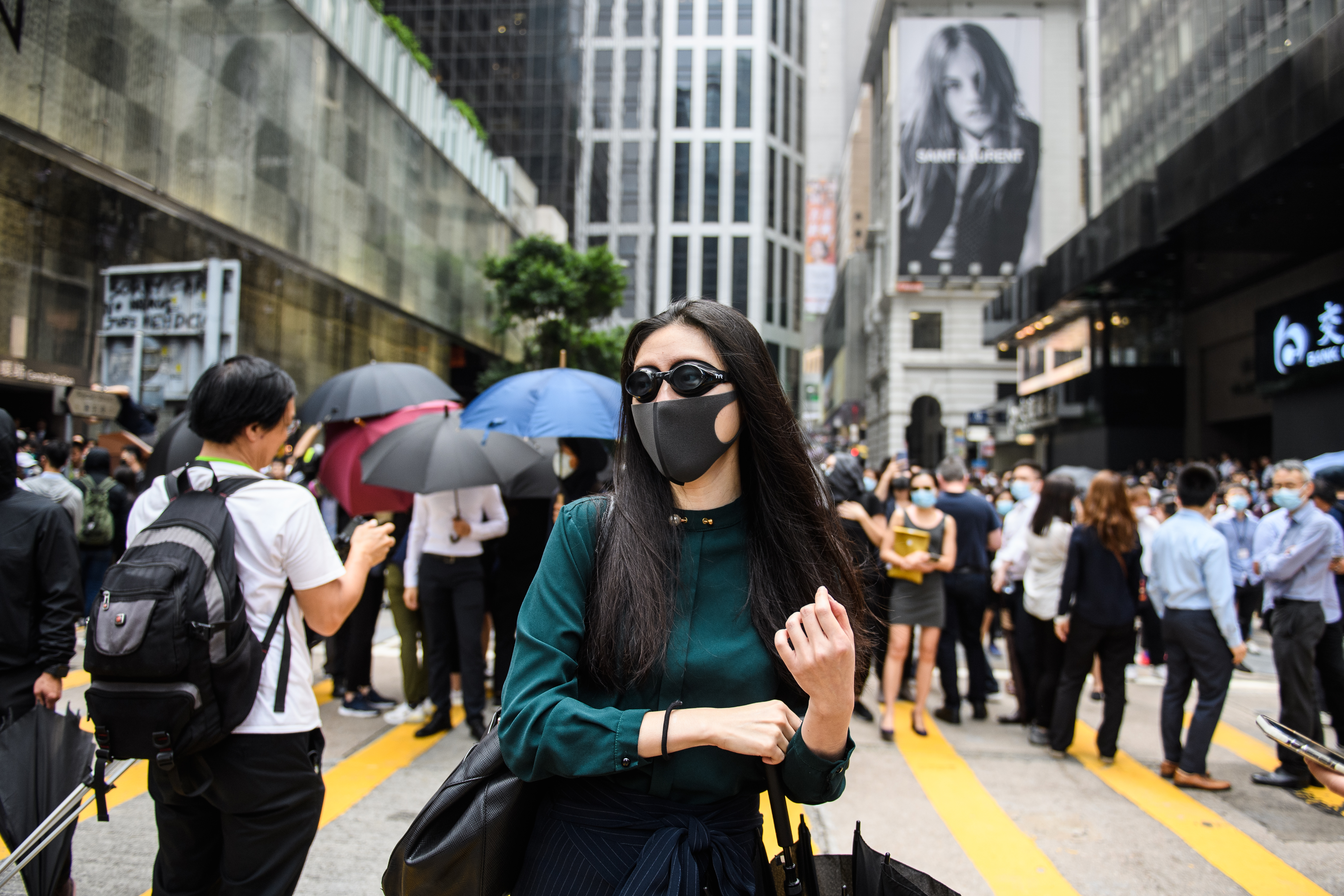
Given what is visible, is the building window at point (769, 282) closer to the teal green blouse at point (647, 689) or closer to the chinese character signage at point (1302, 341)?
the chinese character signage at point (1302, 341)

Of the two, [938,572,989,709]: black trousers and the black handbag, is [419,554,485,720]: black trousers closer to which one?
[938,572,989,709]: black trousers

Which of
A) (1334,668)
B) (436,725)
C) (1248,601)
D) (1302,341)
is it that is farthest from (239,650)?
(1302,341)

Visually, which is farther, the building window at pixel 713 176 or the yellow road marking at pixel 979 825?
the building window at pixel 713 176

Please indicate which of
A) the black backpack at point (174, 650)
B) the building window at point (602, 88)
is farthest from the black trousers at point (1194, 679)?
the building window at point (602, 88)

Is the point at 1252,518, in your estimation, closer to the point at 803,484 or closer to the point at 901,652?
the point at 901,652

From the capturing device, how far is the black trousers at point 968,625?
652 cm

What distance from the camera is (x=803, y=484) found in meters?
1.74

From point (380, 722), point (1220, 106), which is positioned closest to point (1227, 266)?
point (1220, 106)

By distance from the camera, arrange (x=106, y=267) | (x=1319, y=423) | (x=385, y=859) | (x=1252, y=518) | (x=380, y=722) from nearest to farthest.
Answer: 1. (x=385, y=859)
2. (x=380, y=722)
3. (x=1252, y=518)
4. (x=106, y=267)
5. (x=1319, y=423)

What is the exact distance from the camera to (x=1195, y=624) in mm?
5004

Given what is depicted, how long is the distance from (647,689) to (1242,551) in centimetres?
971

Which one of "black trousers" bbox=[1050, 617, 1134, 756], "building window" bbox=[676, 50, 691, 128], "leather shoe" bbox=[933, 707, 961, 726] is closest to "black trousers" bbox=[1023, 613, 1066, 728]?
"black trousers" bbox=[1050, 617, 1134, 756]

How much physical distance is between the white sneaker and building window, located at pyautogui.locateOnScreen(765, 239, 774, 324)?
222ft

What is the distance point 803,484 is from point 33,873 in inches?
109
